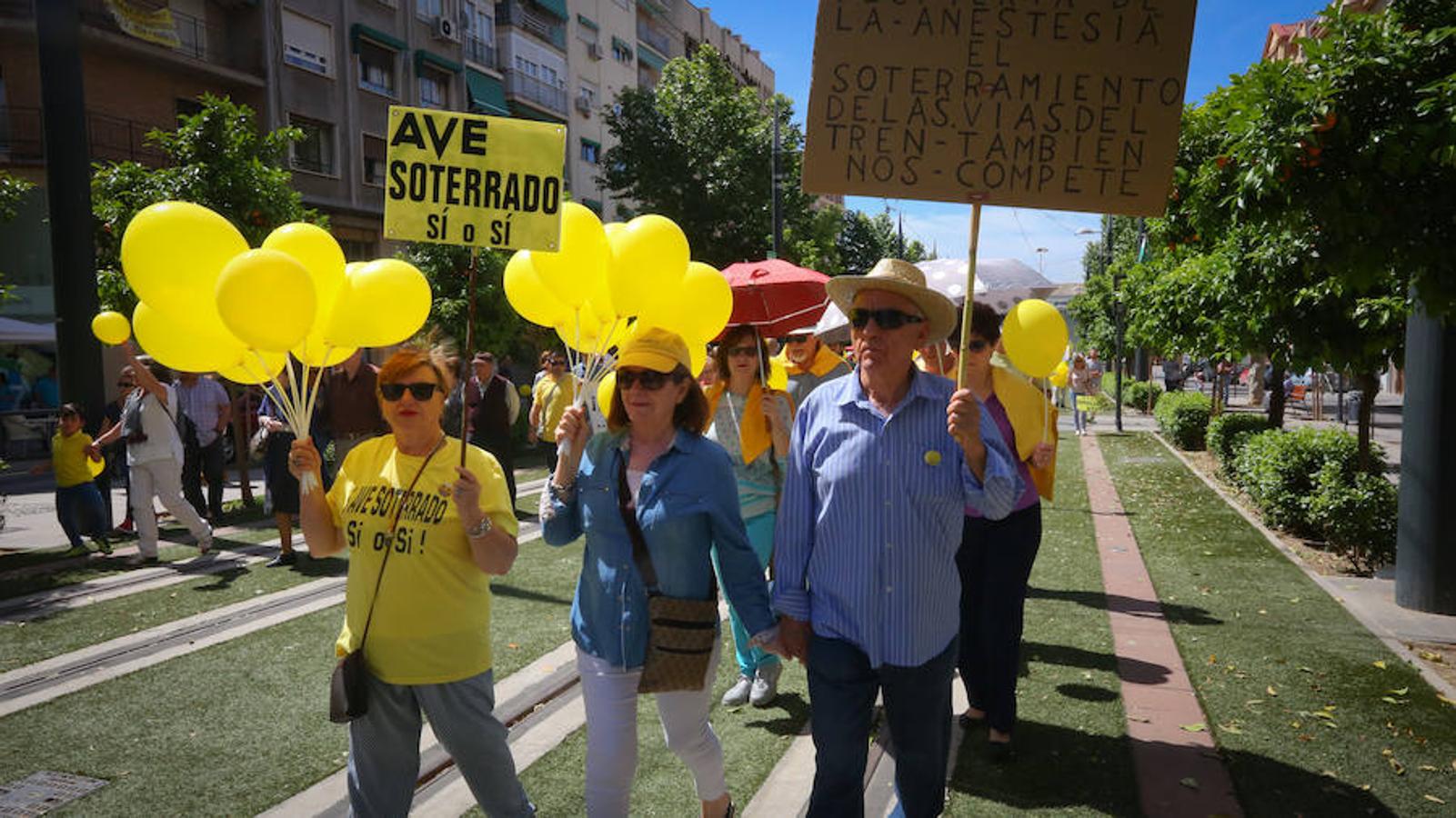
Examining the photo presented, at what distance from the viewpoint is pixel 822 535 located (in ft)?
9.34

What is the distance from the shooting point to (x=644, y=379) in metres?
3.07

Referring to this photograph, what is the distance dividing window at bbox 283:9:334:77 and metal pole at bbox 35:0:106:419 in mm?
19078

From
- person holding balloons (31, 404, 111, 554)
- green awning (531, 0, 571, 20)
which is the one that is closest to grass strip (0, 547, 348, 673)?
person holding balloons (31, 404, 111, 554)

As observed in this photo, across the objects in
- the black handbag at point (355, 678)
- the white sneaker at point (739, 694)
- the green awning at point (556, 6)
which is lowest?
the white sneaker at point (739, 694)

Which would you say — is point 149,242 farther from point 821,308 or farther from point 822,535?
point 821,308

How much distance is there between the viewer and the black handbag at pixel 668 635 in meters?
2.95

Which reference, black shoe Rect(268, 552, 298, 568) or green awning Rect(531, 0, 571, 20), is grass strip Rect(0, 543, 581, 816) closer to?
black shoe Rect(268, 552, 298, 568)

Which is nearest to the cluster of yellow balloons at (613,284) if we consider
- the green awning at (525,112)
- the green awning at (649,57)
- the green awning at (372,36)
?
the green awning at (372,36)

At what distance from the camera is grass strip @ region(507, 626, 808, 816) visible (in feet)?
12.5

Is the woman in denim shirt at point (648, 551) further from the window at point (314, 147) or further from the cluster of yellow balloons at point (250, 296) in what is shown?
the window at point (314, 147)

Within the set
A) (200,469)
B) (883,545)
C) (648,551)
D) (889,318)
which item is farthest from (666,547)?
(200,469)

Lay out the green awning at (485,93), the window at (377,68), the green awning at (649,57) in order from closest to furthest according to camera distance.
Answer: the window at (377,68) < the green awning at (485,93) < the green awning at (649,57)

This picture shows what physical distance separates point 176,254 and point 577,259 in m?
1.31

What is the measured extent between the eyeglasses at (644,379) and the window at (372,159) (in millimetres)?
27630
